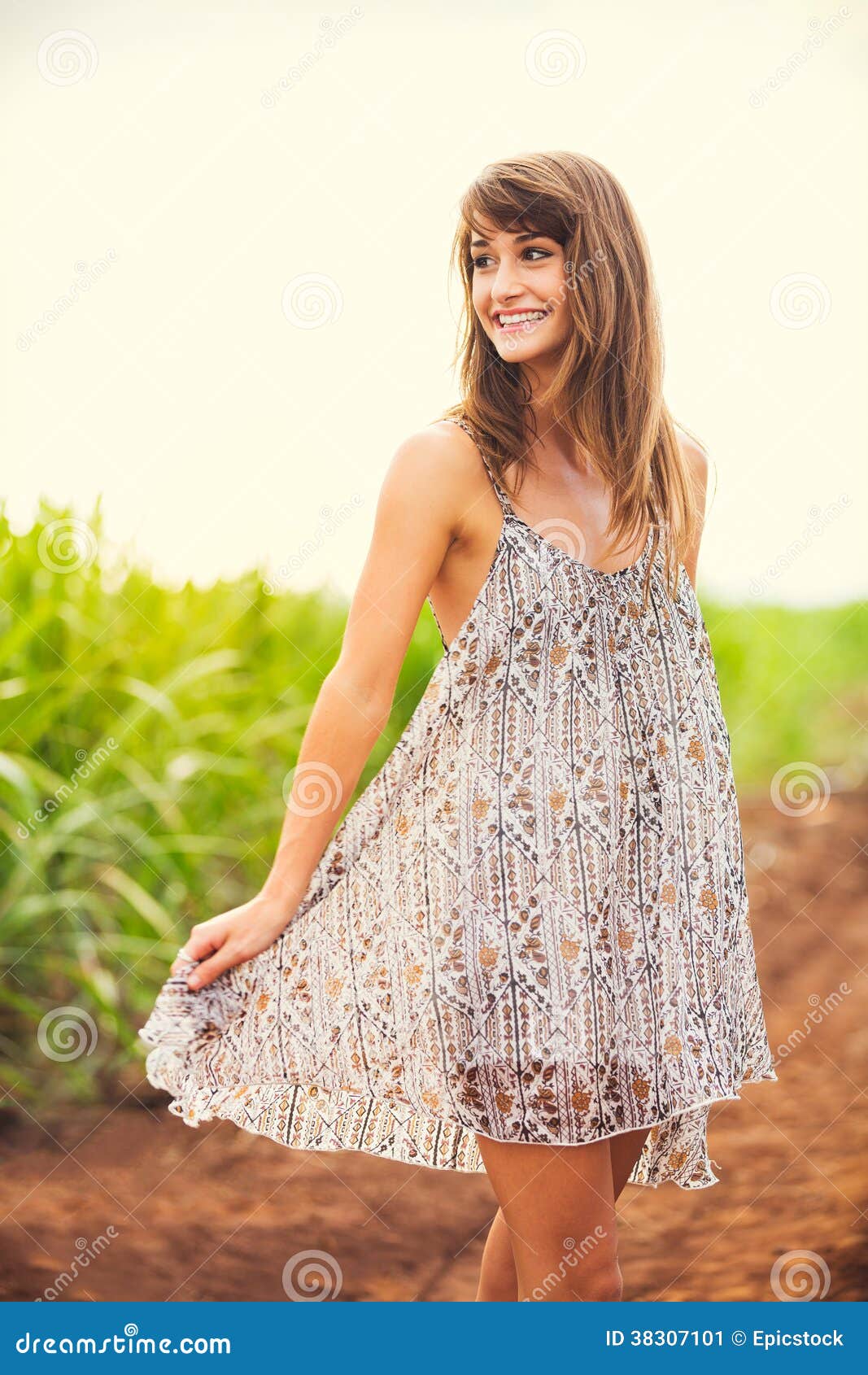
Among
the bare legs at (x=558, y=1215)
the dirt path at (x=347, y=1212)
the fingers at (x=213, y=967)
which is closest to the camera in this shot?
the bare legs at (x=558, y=1215)

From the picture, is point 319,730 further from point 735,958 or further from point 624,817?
point 735,958

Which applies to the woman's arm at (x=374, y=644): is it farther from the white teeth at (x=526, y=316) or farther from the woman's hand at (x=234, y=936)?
the white teeth at (x=526, y=316)

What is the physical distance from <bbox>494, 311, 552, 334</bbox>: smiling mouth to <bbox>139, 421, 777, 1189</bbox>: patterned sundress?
0.50ft

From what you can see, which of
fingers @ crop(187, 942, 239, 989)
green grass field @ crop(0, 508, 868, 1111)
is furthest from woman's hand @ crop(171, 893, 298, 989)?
green grass field @ crop(0, 508, 868, 1111)

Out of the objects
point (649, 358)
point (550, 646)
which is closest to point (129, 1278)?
point (550, 646)

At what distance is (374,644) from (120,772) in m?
1.49

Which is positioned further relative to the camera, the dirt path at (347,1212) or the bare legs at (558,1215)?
the dirt path at (347,1212)

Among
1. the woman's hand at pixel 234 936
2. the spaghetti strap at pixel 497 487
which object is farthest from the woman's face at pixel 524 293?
the woman's hand at pixel 234 936

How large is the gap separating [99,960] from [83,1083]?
0.79ft

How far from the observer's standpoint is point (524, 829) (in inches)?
47.3

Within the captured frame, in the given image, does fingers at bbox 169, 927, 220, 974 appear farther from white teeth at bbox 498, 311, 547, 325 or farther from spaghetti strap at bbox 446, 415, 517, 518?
white teeth at bbox 498, 311, 547, 325

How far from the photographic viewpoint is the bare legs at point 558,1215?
47.1 inches

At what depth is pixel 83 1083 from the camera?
7.76 feet

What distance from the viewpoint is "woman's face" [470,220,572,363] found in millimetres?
1265
